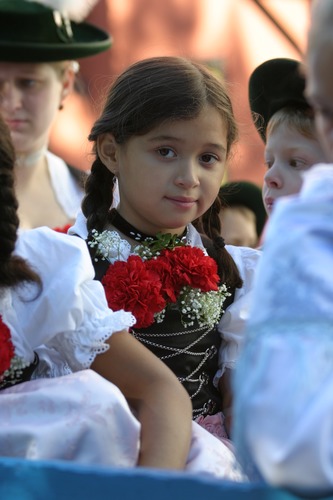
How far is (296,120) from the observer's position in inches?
96.9

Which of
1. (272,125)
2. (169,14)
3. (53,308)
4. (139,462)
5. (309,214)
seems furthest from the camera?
(169,14)

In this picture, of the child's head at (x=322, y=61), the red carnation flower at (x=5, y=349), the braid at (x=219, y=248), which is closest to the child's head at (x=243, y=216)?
the braid at (x=219, y=248)

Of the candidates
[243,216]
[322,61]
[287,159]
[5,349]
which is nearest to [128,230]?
[287,159]

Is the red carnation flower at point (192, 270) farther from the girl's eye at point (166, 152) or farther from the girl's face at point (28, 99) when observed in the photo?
the girl's face at point (28, 99)

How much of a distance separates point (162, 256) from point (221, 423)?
0.43 m

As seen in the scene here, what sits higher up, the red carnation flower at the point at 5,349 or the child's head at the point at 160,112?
the child's head at the point at 160,112

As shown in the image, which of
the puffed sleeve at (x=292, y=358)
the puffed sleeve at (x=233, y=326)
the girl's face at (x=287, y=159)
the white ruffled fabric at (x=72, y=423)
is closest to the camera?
the puffed sleeve at (x=292, y=358)

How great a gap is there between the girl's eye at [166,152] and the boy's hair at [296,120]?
0.39m

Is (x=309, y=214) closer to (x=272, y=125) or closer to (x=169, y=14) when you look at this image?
(x=272, y=125)

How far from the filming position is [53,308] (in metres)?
1.79

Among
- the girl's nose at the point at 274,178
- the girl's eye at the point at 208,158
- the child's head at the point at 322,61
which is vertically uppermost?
the child's head at the point at 322,61

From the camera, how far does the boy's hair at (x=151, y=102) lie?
225 cm

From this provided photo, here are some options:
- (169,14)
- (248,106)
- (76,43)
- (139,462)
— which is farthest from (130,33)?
(139,462)

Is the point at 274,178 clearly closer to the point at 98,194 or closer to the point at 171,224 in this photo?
the point at 171,224
